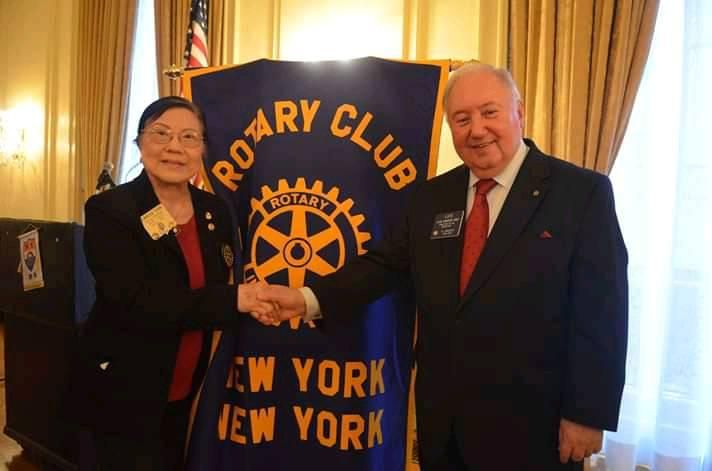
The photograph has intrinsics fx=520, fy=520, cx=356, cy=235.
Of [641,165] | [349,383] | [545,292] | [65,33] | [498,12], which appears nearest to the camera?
[545,292]

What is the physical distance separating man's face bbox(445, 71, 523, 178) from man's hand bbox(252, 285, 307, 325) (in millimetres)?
683

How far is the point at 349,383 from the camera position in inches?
67.7

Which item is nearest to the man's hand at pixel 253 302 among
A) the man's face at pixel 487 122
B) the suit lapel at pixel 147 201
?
the suit lapel at pixel 147 201

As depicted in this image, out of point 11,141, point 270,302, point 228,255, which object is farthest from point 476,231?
point 11,141

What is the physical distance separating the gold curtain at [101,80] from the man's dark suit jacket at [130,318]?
3.08 meters

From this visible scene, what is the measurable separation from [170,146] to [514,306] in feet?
3.53

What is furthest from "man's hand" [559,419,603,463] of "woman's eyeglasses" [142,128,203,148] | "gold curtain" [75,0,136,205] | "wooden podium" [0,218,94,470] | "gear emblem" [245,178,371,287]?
"gold curtain" [75,0,136,205]

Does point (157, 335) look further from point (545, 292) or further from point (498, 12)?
point (498, 12)

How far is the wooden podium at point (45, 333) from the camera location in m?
2.48

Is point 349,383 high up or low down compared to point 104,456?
up

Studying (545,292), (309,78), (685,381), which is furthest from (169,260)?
(685,381)

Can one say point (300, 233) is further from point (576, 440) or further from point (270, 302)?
point (576, 440)

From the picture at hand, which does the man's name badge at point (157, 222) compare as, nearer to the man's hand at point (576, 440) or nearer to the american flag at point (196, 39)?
the man's hand at point (576, 440)

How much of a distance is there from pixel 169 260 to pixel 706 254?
2083 millimetres
